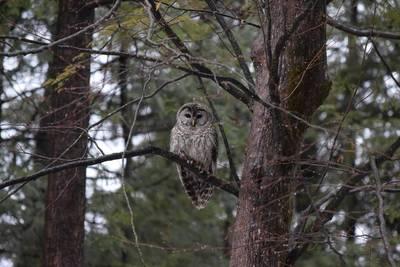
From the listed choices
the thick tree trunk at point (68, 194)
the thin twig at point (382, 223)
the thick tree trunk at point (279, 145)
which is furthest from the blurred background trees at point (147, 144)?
the thin twig at point (382, 223)

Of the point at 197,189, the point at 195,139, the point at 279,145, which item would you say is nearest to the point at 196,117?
the point at 195,139

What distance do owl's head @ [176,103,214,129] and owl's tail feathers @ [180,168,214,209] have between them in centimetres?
56

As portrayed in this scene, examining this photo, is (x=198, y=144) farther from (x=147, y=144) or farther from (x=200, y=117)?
(x=147, y=144)

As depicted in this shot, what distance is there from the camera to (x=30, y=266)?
10023 mm

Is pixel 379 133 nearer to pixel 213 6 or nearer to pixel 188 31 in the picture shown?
pixel 188 31

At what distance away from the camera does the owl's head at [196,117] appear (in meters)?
8.66

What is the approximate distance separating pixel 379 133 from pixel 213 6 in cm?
633

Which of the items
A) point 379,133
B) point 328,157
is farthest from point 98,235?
point 328,157

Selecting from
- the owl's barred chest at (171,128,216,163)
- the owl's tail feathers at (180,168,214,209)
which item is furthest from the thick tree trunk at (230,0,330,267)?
the owl's barred chest at (171,128,216,163)

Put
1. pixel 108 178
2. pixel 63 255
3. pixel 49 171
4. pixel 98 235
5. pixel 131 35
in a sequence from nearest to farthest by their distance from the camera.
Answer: pixel 49 171, pixel 131 35, pixel 63 255, pixel 108 178, pixel 98 235

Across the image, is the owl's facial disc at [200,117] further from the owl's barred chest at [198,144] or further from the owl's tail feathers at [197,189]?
the owl's tail feathers at [197,189]

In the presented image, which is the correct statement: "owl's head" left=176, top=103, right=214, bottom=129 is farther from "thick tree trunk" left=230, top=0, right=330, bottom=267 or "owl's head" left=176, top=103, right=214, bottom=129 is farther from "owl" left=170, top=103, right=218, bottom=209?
"thick tree trunk" left=230, top=0, right=330, bottom=267

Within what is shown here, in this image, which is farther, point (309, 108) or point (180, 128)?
point (180, 128)

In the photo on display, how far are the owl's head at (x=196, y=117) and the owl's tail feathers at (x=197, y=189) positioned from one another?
21.9 inches
